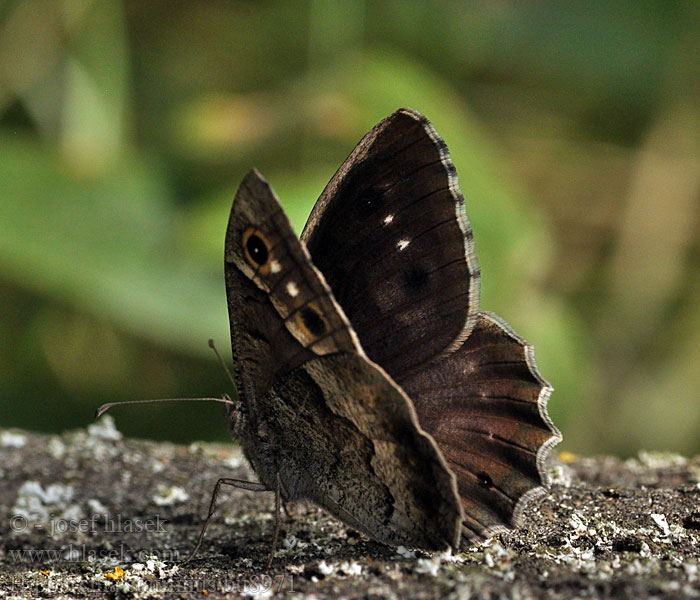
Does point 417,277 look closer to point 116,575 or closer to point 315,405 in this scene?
point 315,405

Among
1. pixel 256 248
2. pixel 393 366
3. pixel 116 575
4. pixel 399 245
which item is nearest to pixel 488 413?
pixel 393 366

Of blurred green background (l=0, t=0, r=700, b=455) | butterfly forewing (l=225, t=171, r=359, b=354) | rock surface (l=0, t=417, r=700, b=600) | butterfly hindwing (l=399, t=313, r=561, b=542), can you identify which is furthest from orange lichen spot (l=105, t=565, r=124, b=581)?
blurred green background (l=0, t=0, r=700, b=455)

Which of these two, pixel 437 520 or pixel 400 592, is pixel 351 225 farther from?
pixel 400 592

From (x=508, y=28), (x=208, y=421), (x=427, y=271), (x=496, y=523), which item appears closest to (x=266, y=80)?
(x=508, y=28)

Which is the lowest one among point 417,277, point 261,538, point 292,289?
point 261,538

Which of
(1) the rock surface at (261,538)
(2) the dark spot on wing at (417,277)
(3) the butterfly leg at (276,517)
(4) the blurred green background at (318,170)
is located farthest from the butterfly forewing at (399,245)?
(4) the blurred green background at (318,170)

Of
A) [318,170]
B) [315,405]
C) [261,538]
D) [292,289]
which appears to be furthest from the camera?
[318,170]

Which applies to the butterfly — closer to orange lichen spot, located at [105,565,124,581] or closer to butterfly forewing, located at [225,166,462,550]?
butterfly forewing, located at [225,166,462,550]

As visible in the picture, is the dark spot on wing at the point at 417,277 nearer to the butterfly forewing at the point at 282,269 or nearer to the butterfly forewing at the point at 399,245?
the butterfly forewing at the point at 399,245

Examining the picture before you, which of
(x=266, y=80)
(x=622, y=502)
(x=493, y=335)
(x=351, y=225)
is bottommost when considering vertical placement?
(x=622, y=502)
